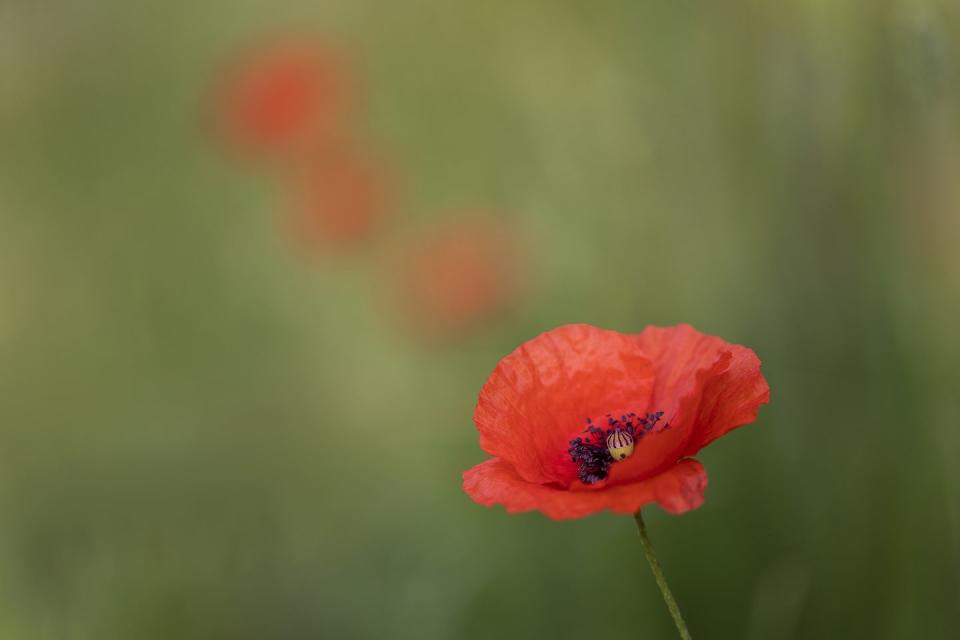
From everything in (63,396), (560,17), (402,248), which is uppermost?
(560,17)

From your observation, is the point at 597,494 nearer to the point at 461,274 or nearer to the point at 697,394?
the point at 697,394

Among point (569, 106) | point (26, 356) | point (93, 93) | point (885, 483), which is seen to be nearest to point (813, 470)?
point (885, 483)

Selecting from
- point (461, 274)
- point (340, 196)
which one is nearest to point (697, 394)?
point (461, 274)

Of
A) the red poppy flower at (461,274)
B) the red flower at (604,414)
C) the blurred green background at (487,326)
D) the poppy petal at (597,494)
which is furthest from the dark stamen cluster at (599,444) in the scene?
the red poppy flower at (461,274)

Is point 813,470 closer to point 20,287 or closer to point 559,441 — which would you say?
point 559,441

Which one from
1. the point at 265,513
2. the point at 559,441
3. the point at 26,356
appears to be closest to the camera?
the point at 559,441

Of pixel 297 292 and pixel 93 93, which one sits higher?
pixel 93 93

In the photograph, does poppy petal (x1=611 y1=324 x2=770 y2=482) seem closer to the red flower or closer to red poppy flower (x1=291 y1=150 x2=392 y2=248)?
the red flower

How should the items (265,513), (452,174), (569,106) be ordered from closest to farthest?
(265,513) → (569,106) → (452,174)
